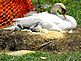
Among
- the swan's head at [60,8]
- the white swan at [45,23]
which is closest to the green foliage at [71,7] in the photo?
the swan's head at [60,8]

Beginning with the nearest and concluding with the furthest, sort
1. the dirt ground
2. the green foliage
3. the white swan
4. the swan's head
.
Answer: the dirt ground → the white swan → the swan's head → the green foliage

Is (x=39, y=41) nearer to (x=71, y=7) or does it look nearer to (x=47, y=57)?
(x=47, y=57)

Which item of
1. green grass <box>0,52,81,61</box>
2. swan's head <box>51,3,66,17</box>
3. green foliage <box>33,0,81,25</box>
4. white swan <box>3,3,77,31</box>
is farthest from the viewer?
green foliage <box>33,0,81,25</box>

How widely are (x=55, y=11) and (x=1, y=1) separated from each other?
1366 millimetres

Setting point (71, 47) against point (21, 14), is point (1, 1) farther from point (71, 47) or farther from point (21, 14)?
point (71, 47)

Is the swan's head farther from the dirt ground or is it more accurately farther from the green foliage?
the dirt ground

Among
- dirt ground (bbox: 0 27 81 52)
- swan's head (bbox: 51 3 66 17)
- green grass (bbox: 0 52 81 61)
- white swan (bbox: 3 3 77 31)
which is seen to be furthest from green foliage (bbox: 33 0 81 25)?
green grass (bbox: 0 52 81 61)

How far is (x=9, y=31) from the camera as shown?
10.2 metres

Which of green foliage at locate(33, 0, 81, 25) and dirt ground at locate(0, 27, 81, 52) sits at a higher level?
dirt ground at locate(0, 27, 81, 52)

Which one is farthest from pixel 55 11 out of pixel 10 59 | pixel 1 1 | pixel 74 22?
pixel 10 59

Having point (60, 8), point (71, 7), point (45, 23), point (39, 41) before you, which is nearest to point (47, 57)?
point (39, 41)

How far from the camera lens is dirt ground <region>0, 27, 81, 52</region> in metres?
9.09

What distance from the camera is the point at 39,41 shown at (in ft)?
30.8

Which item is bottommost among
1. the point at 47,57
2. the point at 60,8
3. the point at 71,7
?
the point at 71,7
